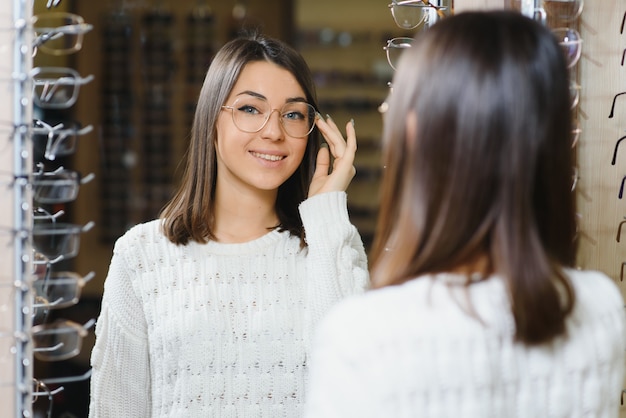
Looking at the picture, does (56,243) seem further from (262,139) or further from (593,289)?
(593,289)

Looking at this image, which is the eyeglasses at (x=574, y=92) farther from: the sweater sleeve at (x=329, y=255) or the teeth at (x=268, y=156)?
the teeth at (x=268, y=156)

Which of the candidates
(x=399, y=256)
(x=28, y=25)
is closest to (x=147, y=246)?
(x=28, y=25)

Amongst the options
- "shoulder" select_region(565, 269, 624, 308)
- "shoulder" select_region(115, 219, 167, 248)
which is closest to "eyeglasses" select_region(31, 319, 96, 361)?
"shoulder" select_region(115, 219, 167, 248)

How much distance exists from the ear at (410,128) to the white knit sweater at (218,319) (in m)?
0.85

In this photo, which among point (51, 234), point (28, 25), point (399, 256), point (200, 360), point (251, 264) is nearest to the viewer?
point (399, 256)

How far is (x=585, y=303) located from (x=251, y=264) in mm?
1030

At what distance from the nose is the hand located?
0.39ft

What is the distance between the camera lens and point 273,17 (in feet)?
20.5

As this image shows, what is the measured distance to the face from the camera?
6.59ft

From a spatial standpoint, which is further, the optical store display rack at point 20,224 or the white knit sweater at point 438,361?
the optical store display rack at point 20,224

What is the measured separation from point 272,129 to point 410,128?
891 mm

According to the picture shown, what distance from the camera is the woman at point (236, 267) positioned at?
1.95m

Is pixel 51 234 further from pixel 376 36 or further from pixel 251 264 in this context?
pixel 376 36

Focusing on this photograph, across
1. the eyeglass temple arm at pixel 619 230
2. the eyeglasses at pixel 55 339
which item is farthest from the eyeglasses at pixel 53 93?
the eyeglass temple arm at pixel 619 230
